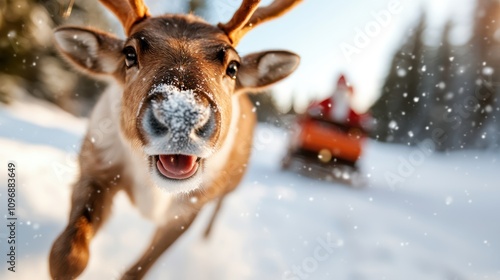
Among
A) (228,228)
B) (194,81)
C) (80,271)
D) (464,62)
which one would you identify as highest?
(464,62)

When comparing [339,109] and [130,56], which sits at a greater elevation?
[339,109]

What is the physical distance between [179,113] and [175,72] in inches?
15.7

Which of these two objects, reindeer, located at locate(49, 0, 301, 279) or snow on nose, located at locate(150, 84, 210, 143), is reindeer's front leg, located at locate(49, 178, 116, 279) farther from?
snow on nose, located at locate(150, 84, 210, 143)

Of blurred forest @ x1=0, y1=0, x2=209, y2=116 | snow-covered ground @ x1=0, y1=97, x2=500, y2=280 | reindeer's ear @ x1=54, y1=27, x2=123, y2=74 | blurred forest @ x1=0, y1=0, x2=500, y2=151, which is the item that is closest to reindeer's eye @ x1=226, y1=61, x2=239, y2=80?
reindeer's ear @ x1=54, y1=27, x2=123, y2=74

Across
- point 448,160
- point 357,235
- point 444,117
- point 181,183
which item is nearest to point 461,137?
point 444,117

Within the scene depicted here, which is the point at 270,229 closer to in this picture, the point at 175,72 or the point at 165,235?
the point at 165,235

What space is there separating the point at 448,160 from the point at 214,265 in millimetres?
11597

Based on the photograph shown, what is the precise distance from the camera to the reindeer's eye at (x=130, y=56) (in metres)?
2.54

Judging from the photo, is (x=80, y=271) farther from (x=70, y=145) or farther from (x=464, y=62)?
(x=464, y=62)

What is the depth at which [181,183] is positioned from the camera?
7.48 ft

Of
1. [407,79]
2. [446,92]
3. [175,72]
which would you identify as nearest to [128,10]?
[175,72]

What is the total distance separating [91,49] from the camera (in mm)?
2803

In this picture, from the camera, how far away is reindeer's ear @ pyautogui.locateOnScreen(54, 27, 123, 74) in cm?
273

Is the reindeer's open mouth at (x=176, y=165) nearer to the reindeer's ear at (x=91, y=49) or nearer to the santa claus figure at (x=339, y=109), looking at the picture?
the reindeer's ear at (x=91, y=49)
